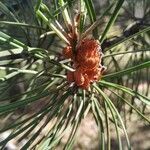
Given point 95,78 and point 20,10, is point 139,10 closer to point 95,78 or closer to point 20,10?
point 20,10

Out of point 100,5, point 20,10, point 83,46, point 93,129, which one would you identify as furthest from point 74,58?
point 93,129

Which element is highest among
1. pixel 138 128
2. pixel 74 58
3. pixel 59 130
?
pixel 74 58

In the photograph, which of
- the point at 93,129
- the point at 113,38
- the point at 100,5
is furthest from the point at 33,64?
the point at 93,129

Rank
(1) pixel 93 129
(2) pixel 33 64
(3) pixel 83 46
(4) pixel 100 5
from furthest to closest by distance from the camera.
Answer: (1) pixel 93 129, (4) pixel 100 5, (2) pixel 33 64, (3) pixel 83 46

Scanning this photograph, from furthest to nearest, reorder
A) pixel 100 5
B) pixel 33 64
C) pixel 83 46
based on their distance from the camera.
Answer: pixel 100 5 → pixel 33 64 → pixel 83 46

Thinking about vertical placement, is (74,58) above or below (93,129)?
above

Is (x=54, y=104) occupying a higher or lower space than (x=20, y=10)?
lower

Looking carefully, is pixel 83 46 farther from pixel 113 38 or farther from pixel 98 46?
pixel 113 38

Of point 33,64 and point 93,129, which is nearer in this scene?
point 33,64

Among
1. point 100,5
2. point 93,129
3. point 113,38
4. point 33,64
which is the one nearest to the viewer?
point 33,64
